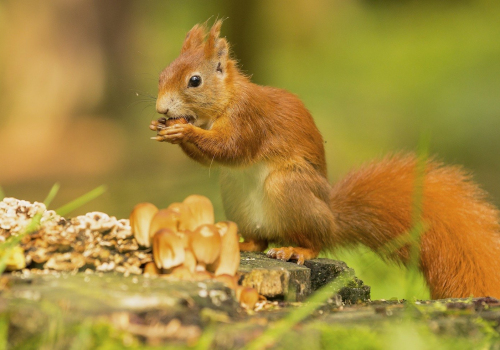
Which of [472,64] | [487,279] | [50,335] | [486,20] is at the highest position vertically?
[486,20]

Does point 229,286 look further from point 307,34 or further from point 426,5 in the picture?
point 426,5

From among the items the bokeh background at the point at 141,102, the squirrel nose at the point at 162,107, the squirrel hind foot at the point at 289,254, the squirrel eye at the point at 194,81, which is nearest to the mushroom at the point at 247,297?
the squirrel hind foot at the point at 289,254

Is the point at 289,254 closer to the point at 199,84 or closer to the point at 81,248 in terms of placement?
the point at 199,84

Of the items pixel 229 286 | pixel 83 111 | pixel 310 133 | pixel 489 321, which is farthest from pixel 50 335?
pixel 83 111

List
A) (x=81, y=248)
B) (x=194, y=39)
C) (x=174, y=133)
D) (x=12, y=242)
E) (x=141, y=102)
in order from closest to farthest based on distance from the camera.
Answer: (x=12, y=242)
(x=81, y=248)
(x=174, y=133)
(x=194, y=39)
(x=141, y=102)

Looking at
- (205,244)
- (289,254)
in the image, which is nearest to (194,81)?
(289,254)
